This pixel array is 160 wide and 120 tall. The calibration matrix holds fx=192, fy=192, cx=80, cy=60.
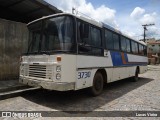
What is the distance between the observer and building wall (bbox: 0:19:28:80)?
31.7 feet

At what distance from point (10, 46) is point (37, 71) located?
13.8 feet

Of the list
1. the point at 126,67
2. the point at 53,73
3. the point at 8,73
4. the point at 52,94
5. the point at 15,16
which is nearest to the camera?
the point at 53,73

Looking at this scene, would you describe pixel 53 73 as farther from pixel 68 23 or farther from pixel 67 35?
pixel 68 23

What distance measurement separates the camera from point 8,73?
991cm

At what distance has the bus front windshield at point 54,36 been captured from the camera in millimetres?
6125

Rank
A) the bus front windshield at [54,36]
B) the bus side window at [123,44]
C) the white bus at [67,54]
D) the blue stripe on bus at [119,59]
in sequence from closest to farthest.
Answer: the white bus at [67,54] < the bus front windshield at [54,36] < the blue stripe on bus at [119,59] < the bus side window at [123,44]

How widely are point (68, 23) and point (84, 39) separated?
2.78ft

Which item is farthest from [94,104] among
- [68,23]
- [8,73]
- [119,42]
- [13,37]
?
[13,37]

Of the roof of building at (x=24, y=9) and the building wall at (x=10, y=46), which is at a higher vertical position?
the roof of building at (x=24, y=9)

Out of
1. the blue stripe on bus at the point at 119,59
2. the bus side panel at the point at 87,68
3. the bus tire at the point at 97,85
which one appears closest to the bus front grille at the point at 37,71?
the bus side panel at the point at 87,68

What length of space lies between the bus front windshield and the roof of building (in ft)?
12.3

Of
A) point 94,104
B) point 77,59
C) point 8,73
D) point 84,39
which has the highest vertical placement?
point 84,39

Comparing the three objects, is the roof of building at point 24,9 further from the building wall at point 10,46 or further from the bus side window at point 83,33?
the bus side window at point 83,33

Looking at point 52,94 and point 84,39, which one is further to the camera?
point 52,94
